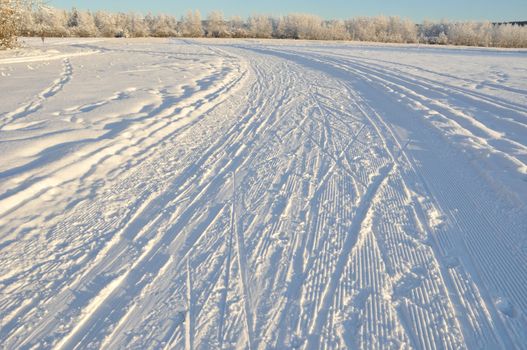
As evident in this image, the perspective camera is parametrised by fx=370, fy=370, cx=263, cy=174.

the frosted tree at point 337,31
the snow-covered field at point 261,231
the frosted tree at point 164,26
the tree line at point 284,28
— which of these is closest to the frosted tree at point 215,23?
the tree line at point 284,28

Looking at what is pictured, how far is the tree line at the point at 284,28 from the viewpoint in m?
58.6

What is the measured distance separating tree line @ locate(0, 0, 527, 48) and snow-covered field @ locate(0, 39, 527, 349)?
60.5 metres

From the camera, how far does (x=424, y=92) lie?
11156 mm

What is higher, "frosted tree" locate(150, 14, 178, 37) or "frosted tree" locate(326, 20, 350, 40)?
"frosted tree" locate(326, 20, 350, 40)

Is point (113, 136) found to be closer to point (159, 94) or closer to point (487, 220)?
point (159, 94)

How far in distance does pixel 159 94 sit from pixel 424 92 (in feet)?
25.6

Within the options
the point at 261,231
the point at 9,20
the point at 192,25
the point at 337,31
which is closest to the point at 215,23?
the point at 192,25

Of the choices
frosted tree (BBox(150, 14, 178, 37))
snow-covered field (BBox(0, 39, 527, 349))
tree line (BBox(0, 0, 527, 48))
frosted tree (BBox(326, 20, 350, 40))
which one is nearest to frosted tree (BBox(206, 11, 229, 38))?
tree line (BBox(0, 0, 527, 48))

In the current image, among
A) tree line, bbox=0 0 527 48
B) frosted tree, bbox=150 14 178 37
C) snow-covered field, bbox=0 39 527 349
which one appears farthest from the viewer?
frosted tree, bbox=150 14 178 37

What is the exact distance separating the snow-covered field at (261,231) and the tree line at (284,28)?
60.5 metres

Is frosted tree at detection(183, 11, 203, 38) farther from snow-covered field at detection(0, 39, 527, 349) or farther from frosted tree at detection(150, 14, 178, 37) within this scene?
snow-covered field at detection(0, 39, 527, 349)

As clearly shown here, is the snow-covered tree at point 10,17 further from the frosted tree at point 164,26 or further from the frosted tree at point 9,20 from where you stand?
the frosted tree at point 164,26

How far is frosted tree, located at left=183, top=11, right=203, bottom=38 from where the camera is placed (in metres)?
73.3

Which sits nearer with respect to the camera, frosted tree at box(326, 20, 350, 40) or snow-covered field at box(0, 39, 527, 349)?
snow-covered field at box(0, 39, 527, 349)
